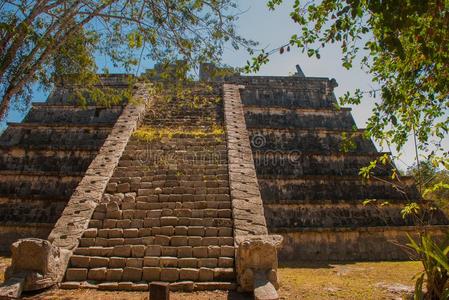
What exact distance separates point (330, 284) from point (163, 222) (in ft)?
10.7

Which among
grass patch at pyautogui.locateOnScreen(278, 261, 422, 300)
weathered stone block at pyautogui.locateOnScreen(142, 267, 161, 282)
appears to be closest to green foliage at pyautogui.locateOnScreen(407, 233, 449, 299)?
grass patch at pyautogui.locateOnScreen(278, 261, 422, 300)

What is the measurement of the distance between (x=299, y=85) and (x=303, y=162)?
5344 millimetres

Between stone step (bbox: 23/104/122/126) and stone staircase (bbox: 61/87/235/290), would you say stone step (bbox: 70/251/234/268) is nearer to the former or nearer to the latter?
stone staircase (bbox: 61/87/235/290)

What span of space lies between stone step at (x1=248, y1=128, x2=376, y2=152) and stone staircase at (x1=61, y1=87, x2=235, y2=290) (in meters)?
1.49

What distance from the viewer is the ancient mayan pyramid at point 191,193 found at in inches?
224

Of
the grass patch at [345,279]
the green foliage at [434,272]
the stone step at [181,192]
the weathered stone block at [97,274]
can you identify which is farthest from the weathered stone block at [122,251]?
the green foliage at [434,272]

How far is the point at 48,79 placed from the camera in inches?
297

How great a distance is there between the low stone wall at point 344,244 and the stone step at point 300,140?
3.25 meters

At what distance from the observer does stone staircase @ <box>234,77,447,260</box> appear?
7.76 metres

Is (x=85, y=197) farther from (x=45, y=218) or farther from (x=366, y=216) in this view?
(x=366, y=216)

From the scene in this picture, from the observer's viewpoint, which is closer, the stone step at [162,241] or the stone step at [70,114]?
the stone step at [162,241]

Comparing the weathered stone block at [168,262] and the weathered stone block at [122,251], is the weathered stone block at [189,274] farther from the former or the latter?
the weathered stone block at [122,251]

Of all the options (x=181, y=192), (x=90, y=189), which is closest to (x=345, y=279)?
(x=181, y=192)

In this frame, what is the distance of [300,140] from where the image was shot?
10.9 metres
